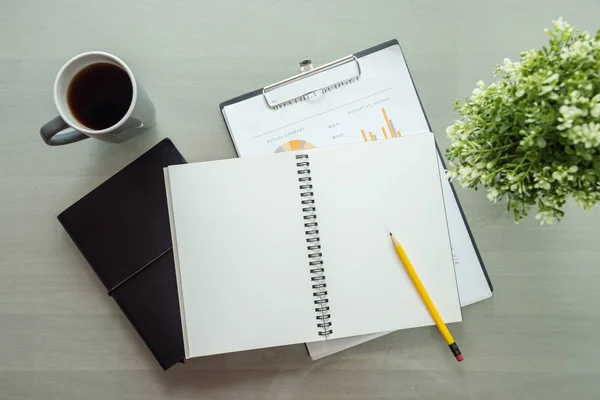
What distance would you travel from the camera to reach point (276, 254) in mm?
529

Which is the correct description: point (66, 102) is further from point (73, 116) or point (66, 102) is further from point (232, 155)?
point (232, 155)

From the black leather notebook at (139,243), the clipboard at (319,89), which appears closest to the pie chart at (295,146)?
the clipboard at (319,89)

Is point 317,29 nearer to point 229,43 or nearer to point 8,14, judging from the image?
point 229,43

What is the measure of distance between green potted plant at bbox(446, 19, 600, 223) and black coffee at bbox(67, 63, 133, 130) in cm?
38

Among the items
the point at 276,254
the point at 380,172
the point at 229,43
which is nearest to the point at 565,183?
the point at 380,172

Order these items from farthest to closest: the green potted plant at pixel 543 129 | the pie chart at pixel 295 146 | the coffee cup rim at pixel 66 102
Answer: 1. the pie chart at pixel 295 146
2. the coffee cup rim at pixel 66 102
3. the green potted plant at pixel 543 129

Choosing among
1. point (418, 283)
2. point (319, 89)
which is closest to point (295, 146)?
point (319, 89)

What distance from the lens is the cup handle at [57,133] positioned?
0.49 meters

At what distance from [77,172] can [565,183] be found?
57 centimetres

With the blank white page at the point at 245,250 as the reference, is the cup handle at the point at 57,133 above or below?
above

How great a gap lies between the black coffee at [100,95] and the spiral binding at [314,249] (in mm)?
223

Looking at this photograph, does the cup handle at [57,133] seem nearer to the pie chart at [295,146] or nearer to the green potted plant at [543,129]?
the pie chart at [295,146]

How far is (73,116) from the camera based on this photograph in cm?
50

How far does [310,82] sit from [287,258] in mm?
237
